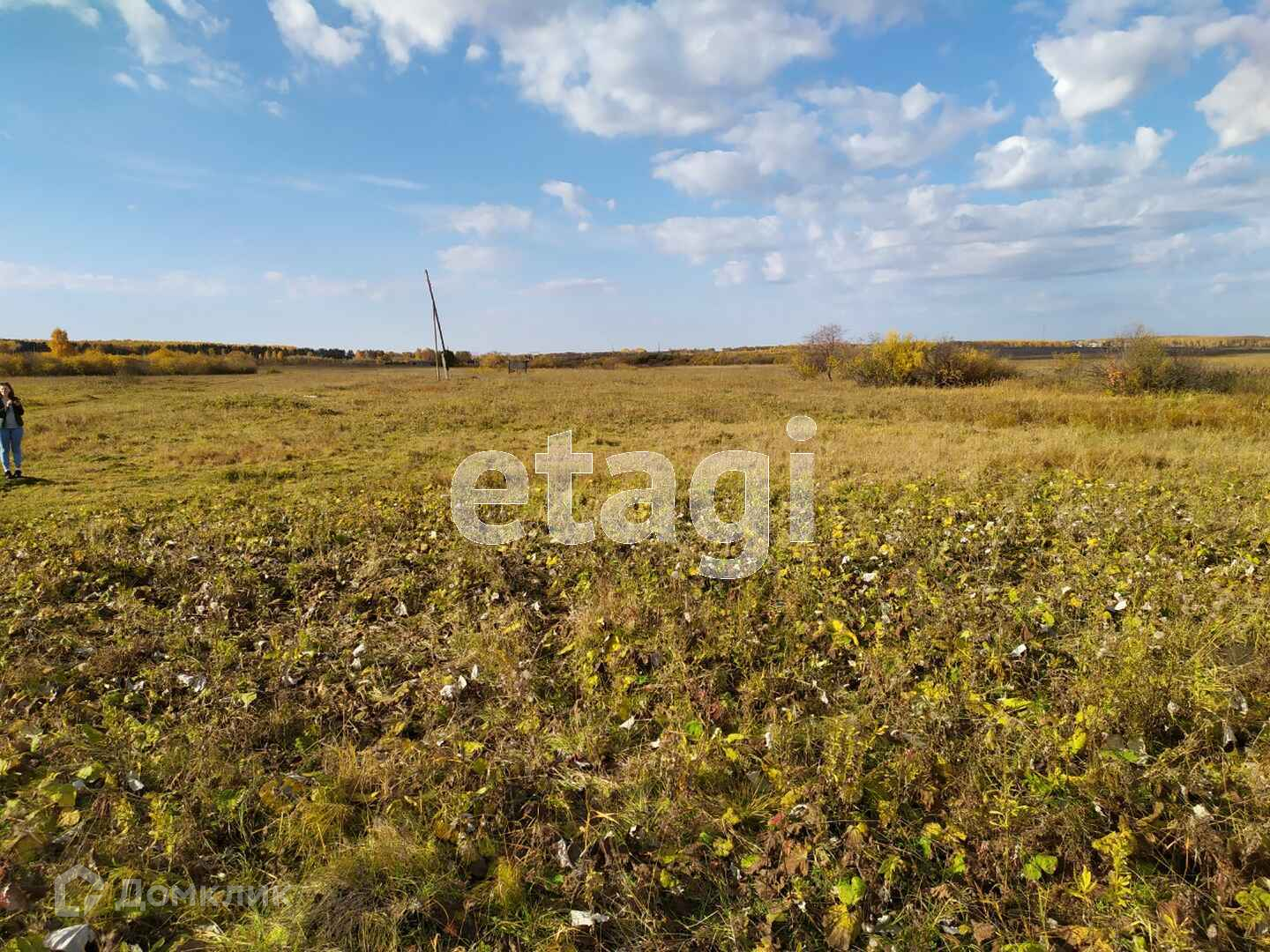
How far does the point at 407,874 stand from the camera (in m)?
2.99

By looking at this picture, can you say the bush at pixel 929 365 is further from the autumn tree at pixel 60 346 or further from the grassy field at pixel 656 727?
the autumn tree at pixel 60 346

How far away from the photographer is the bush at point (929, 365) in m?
36.9

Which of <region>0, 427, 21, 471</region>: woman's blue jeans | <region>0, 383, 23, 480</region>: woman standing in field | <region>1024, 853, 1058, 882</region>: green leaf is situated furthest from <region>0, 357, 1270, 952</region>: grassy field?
<region>0, 427, 21, 471</region>: woman's blue jeans

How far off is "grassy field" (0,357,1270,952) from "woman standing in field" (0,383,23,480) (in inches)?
185

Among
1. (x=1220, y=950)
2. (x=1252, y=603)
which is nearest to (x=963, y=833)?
(x=1220, y=950)

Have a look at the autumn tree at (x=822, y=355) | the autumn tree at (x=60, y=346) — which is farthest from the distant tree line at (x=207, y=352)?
the autumn tree at (x=822, y=355)

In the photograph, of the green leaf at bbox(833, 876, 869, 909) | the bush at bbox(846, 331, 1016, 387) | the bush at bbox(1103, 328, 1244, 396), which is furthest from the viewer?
the bush at bbox(846, 331, 1016, 387)

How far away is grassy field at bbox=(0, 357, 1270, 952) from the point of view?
112 inches

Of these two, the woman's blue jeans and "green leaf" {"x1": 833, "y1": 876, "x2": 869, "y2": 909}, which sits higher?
the woman's blue jeans

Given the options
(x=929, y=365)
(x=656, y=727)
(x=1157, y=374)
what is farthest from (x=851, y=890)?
(x=929, y=365)

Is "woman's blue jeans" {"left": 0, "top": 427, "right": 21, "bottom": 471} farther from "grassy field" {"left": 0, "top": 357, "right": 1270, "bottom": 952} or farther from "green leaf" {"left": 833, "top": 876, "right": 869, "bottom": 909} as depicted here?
"green leaf" {"left": 833, "top": 876, "right": 869, "bottom": 909}

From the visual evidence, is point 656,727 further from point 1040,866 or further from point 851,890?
point 1040,866

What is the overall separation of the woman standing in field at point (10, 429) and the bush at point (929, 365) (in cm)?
3812

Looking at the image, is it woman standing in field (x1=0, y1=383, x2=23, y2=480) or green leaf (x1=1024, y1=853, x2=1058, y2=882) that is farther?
woman standing in field (x1=0, y1=383, x2=23, y2=480)
